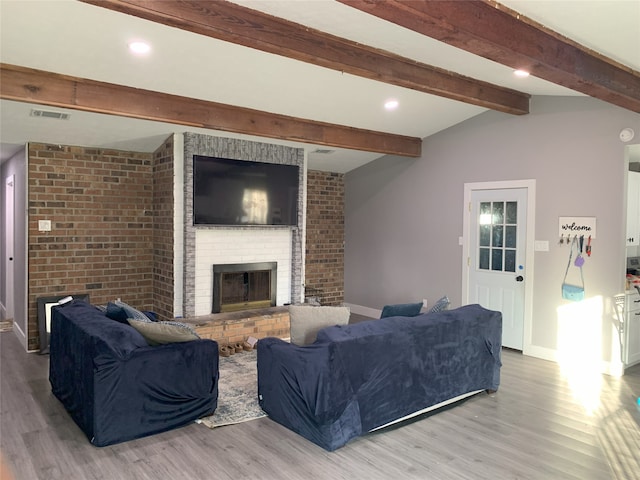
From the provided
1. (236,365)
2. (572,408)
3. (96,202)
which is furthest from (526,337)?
(96,202)

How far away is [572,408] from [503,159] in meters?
2.99

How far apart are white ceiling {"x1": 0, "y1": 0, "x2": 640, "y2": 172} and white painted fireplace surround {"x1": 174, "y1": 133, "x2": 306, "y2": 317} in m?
0.27

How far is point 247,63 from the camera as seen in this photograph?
406 centimetres

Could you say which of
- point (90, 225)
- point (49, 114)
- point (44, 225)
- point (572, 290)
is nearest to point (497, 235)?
point (572, 290)

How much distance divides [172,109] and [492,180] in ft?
12.4

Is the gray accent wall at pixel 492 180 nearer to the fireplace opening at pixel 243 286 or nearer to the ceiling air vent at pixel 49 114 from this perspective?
the fireplace opening at pixel 243 286

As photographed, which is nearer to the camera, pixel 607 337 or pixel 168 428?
pixel 168 428

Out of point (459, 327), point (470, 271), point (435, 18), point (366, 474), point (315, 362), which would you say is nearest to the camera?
point (435, 18)

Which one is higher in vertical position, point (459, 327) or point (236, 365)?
point (459, 327)

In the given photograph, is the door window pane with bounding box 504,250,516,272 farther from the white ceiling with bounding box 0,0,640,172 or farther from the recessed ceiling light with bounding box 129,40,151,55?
the recessed ceiling light with bounding box 129,40,151,55

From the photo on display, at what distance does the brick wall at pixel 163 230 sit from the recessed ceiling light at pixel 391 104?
2.43 meters

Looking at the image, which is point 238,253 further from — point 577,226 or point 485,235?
point 577,226

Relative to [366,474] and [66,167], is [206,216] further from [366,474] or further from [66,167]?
[366,474]

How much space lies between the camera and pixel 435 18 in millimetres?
2529
